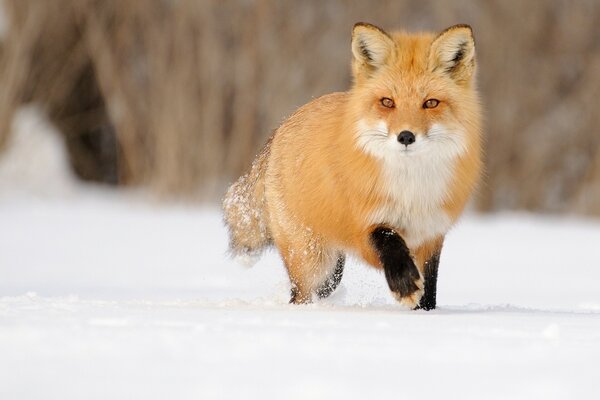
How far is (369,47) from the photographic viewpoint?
464 cm

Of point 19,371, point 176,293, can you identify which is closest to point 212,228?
point 176,293

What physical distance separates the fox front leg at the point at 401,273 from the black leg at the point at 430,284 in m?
0.40

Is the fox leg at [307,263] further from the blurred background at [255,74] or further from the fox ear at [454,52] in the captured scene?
the blurred background at [255,74]

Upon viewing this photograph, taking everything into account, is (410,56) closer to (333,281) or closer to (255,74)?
(333,281)

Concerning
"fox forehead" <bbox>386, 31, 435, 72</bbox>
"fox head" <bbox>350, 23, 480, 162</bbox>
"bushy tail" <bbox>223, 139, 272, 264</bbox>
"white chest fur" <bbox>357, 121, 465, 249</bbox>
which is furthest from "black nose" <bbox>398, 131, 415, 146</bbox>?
"bushy tail" <bbox>223, 139, 272, 264</bbox>

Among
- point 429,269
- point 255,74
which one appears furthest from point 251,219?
point 255,74

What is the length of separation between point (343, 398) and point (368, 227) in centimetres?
201

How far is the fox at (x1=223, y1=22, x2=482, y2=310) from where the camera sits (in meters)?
4.36

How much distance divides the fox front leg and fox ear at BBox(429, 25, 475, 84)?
0.85 meters

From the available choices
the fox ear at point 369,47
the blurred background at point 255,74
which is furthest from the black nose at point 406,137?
the blurred background at point 255,74

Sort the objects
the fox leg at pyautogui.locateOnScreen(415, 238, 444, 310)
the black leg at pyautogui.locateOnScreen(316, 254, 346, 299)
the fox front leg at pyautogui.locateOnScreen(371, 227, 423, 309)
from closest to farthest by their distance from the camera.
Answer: the fox front leg at pyautogui.locateOnScreen(371, 227, 423, 309), the fox leg at pyautogui.locateOnScreen(415, 238, 444, 310), the black leg at pyautogui.locateOnScreen(316, 254, 346, 299)

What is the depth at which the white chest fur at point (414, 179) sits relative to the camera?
4418mm

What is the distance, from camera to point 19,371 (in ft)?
8.95

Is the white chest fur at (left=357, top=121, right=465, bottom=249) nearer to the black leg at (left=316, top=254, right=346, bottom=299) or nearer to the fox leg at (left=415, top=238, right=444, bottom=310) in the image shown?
the fox leg at (left=415, top=238, right=444, bottom=310)
